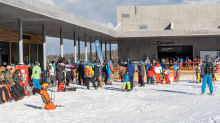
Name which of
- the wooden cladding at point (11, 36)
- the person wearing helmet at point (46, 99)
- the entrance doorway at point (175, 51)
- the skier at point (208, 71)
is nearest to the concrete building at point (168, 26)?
the entrance doorway at point (175, 51)

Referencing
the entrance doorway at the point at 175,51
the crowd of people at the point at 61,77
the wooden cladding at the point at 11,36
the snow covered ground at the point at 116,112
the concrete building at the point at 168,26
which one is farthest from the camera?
the entrance doorway at the point at 175,51

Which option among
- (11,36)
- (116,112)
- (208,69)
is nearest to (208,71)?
(208,69)

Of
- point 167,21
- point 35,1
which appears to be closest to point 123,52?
point 167,21

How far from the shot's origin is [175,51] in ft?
120

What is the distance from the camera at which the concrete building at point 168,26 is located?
3612cm

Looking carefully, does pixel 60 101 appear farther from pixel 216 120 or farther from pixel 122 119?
pixel 216 120

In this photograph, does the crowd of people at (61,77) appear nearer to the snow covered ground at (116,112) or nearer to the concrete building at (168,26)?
the snow covered ground at (116,112)

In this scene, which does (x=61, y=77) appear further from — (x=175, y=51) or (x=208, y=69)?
(x=175, y=51)

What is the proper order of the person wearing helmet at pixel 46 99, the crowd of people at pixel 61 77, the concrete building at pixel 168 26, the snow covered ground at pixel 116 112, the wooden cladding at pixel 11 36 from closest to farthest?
the snow covered ground at pixel 116 112
the person wearing helmet at pixel 46 99
the crowd of people at pixel 61 77
the wooden cladding at pixel 11 36
the concrete building at pixel 168 26

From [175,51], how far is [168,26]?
3695 millimetres

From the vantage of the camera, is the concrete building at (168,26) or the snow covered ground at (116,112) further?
the concrete building at (168,26)

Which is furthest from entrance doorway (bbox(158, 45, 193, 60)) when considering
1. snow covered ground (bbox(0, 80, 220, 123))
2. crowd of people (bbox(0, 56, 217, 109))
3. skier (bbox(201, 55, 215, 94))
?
snow covered ground (bbox(0, 80, 220, 123))

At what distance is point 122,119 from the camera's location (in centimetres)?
720

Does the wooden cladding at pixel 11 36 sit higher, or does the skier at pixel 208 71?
the wooden cladding at pixel 11 36
